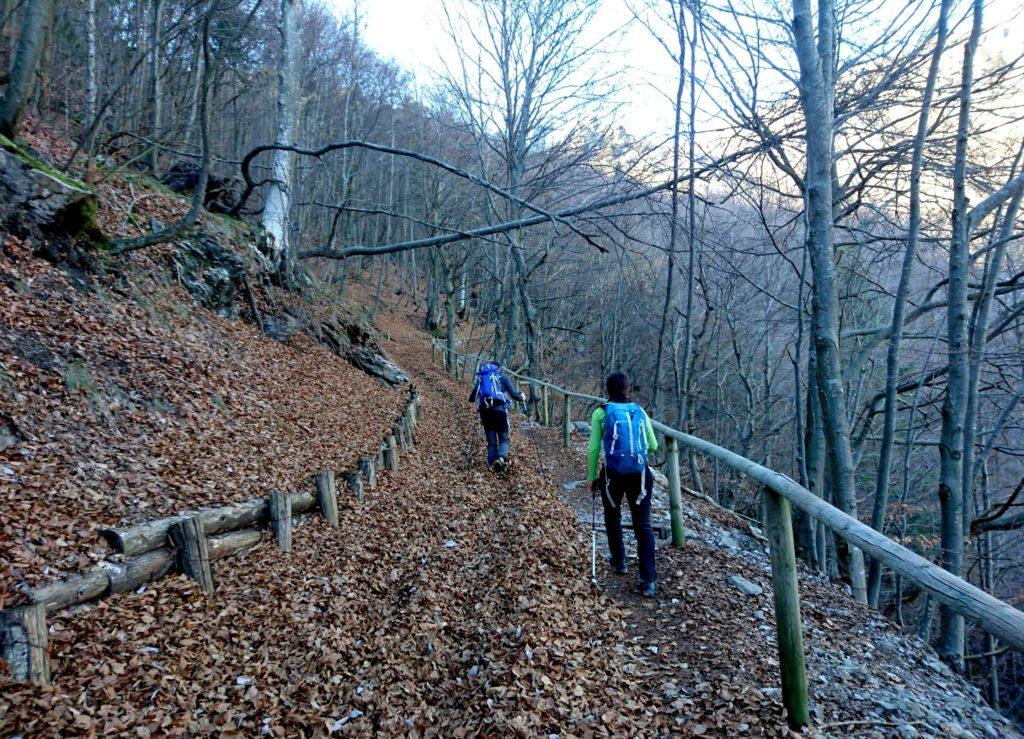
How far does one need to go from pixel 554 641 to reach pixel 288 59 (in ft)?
39.8

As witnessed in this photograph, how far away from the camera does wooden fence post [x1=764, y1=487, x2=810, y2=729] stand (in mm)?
2838

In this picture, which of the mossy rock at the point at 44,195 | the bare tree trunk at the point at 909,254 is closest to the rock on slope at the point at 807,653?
the bare tree trunk at the point at 909,254

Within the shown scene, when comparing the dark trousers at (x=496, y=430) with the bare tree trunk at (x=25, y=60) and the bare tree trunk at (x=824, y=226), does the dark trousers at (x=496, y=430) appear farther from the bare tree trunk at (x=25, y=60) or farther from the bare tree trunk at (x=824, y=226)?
the bare tree trunk at (x=25, y=60)

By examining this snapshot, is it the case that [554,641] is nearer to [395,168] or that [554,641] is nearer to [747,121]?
[747,121]

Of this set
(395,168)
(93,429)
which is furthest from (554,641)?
(395,168)

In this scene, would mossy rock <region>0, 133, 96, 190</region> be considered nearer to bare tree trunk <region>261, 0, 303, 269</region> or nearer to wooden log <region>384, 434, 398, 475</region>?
bare tree trunk <region>261, 0, 303, 269</region>

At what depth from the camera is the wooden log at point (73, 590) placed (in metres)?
3.38

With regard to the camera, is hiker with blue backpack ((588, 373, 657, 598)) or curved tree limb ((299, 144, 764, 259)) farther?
curved tree limb ((299, 144, 764, 259))

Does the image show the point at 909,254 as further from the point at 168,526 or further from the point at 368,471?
the point at 168,526

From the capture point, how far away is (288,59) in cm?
1123

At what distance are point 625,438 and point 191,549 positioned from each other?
3.64m

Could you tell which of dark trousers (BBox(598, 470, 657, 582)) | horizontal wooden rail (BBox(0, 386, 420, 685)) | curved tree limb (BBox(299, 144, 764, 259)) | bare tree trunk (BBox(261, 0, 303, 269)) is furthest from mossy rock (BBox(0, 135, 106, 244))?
dark trousers (BBox(598, 470, 657, 582))

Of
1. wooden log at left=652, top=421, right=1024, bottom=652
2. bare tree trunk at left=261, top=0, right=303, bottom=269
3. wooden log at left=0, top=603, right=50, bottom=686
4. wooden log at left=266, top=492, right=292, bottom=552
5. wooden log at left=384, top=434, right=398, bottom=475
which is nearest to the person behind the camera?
wooden log at left=652, top=421, right=1024, bottom=652

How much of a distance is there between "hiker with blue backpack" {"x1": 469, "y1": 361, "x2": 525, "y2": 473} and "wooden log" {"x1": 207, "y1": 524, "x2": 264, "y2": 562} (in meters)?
4.11
